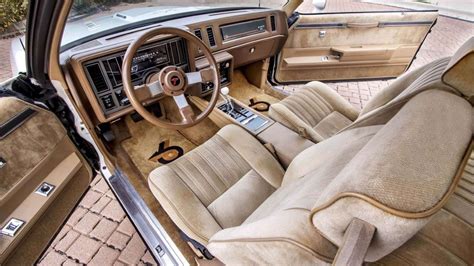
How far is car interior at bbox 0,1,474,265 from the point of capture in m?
0.44

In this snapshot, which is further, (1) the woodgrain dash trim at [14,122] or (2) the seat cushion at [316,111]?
(2) the seat cushion at [316,111]

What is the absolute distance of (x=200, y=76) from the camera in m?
1.41

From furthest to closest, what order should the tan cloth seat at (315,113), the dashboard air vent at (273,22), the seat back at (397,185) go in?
the dashboard air vent at (273,22)
the tan cloth seat at (315,113)
the seat back at (397,185)

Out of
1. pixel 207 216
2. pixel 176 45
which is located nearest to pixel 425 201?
pixel 207 216

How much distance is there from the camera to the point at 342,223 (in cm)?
43

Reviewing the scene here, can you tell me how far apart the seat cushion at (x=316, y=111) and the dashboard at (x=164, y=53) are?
24.4 inches

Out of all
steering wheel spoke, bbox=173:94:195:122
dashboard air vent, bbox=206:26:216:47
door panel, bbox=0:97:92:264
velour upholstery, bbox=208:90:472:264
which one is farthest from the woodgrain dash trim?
dashboard air vent, bbox=206:26:216:47

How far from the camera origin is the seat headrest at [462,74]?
28.0 inches

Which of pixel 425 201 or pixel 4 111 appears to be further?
pixel 4 111

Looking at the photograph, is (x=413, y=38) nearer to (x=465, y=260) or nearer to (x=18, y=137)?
(x=465, y=260)

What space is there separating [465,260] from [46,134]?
5.11 feet

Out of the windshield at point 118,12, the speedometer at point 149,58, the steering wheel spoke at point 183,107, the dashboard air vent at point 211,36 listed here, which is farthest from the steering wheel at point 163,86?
the dashboard air vent at point 211,36

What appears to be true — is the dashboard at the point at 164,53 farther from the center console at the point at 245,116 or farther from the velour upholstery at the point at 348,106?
the velour upholstery at the point at 348,106

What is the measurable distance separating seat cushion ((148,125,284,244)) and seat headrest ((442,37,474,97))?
0.76 metres
